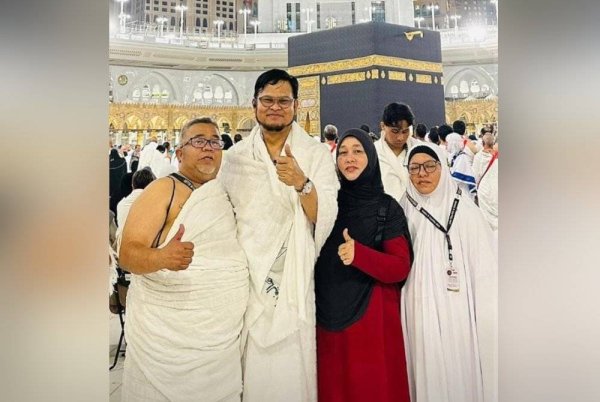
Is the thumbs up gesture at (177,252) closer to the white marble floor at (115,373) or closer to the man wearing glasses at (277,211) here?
the man wearing glasses at (277,211)

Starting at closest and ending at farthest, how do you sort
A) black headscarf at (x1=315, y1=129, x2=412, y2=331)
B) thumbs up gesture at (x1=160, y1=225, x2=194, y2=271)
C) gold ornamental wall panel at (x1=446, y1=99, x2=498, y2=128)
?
thumbs up gesture at (x1=160, y1=225, x2=194, y2=271) < black headscarf at (x1=315, y1=129, x2=412, y2=331) < gold ornamental wall panel at (x1=446, y1=99, x2=498, y2=128)

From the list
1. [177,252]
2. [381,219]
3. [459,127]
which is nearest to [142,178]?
[177,252]

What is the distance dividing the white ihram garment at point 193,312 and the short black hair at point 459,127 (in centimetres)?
61

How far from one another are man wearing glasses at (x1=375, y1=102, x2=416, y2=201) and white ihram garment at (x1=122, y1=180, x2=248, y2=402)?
0.38 m

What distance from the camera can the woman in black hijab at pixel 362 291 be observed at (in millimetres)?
1213

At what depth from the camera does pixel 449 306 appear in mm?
1312

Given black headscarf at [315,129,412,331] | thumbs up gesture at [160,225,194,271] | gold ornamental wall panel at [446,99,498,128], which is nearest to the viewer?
thumbs up gesture at [160,225,194,271]

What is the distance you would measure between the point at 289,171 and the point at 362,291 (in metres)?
0.35

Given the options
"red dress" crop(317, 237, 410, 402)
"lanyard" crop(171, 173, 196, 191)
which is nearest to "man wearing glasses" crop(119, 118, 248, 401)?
"lanyard" crop(171, 173, 196, 191)

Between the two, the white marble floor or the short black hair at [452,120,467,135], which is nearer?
the white marble floor

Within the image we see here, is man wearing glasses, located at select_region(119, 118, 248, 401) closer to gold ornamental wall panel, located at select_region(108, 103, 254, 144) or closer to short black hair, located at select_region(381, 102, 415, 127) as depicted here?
gold ornamental wall panel, located at select_region(108, 103, 254, 144)

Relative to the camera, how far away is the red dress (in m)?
1.25

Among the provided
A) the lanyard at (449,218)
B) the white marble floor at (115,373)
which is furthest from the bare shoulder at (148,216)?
the lanyard at (449,218)
